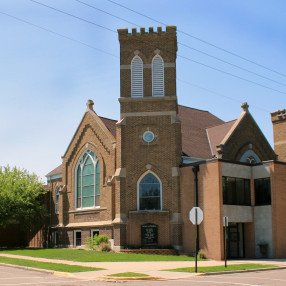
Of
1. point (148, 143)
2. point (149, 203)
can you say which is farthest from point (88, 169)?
point (149, 203)

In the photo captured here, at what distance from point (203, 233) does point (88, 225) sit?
10.0 m

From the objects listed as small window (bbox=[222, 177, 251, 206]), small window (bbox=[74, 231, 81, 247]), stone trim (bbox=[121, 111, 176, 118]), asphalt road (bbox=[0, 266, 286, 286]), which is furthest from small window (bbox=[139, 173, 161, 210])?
asphalt road (bbox=[0, 266, 286, 286])

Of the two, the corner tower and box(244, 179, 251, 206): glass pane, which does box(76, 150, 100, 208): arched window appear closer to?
the corner tower

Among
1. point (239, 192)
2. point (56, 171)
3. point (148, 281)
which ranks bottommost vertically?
point (148, 281)

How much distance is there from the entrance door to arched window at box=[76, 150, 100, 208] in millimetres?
10485

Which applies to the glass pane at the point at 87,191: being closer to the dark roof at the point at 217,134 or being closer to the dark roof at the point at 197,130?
the dark roof at the point at 197,130

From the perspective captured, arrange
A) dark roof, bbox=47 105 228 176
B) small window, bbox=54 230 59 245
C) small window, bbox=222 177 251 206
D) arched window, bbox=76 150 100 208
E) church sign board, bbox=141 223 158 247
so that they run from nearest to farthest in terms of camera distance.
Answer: small window, bbox=222 177 251 206 → church sign board, bbox=141 223 158 247 → dark roof, bbox=47 105 228 176 → arched window, bbox=76 150 100 208 → small window, bbox=54 230 59 245

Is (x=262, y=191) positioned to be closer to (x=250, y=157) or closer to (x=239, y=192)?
(x=239, y=192)

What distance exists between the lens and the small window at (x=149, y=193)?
32.0 m

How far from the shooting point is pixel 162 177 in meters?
31.9

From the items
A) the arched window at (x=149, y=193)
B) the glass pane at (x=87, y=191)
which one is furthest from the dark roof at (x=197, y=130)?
the glass pane at (x=87, y=191)

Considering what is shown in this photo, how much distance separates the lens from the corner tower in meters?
31.3

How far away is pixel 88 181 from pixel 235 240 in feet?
41.2

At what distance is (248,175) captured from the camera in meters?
30.8
